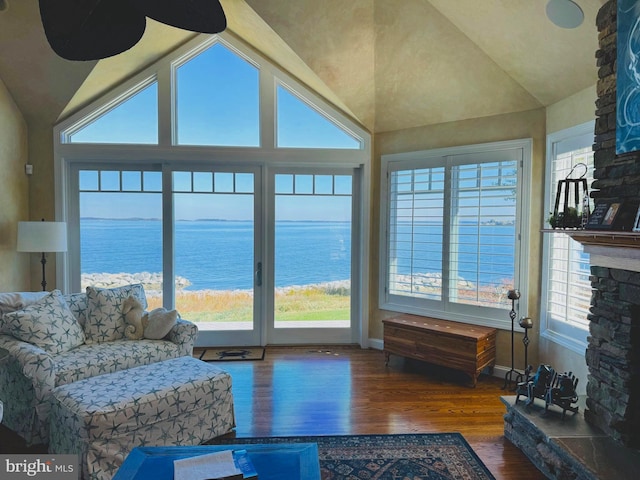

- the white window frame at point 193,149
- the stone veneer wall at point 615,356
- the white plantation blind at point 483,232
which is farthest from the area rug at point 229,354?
the stone veneer wall at point 615,356

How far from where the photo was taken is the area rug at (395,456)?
7.64ft

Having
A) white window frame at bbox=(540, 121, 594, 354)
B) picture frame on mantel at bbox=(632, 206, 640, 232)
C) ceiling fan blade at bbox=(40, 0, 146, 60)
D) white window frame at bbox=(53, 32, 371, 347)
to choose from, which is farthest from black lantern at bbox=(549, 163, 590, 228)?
ceiling fan blade at bbox=(40, 0, 146, 60)

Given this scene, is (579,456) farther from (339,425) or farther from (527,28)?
(527,28)

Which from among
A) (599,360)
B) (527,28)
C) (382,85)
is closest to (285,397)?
(599,360)

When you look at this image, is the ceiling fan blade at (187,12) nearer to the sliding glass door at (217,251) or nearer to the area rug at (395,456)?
the area rug at (395,456)

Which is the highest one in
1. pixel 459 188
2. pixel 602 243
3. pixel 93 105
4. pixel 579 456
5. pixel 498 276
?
pixel 93 105

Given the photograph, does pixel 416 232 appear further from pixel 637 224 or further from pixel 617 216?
pixel 637 224

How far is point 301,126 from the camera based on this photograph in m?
4.56

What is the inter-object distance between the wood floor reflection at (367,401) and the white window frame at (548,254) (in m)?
0.73

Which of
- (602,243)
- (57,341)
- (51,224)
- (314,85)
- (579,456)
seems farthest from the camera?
(314,85)

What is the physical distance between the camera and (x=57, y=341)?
2877mm

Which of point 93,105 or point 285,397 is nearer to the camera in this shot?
point 285,397

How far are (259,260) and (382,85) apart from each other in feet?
7.99

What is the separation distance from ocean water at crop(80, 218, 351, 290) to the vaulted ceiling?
1417 millimetres
